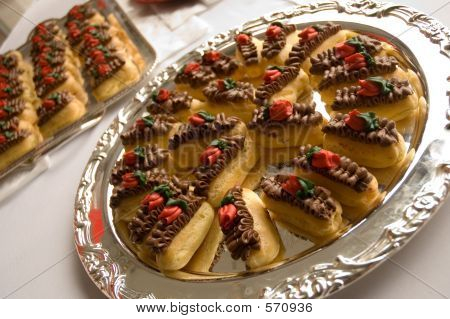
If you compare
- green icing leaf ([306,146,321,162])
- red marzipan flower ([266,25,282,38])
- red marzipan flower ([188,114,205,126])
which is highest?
red marzipan flower ([266,25,282,38])

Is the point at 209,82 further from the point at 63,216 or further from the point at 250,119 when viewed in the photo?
the point at 63,216

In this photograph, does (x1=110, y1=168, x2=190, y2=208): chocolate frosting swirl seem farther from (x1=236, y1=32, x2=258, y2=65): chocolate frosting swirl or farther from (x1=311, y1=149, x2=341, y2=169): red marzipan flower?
(x1=236, y1=32, x2=258, y2=65): chocolate frosting swirl

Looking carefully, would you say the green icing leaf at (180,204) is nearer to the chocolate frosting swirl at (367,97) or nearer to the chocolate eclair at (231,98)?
the chocolate eclair at (231,98)

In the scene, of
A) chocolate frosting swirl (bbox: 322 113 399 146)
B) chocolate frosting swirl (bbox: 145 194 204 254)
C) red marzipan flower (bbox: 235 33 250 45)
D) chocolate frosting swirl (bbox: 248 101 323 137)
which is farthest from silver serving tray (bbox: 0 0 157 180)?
chocolate frosting swirl (bbox: 322 113 399 146)

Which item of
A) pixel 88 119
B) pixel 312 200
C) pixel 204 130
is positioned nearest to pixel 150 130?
pixel 204 130

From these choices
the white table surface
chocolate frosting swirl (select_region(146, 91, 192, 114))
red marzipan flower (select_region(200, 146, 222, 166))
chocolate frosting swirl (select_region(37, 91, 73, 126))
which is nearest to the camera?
→ the white table surface

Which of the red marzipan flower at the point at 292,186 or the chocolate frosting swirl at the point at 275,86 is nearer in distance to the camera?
the red marzipan flower at the point at 292,186

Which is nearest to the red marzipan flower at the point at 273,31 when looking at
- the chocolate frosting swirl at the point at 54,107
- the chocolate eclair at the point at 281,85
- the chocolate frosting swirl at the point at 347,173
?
the chocolate eclair at the point at 281,85

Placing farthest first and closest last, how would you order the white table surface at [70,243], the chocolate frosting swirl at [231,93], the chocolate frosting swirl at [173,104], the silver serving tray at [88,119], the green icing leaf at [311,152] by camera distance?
the silver serving tray at [88,119] → the chocolate frosting swirl at [173,104] → the chocolate frosting swirl at [231,93] → the green icing leaf at [311,152] → the white table surface at [70,243]
